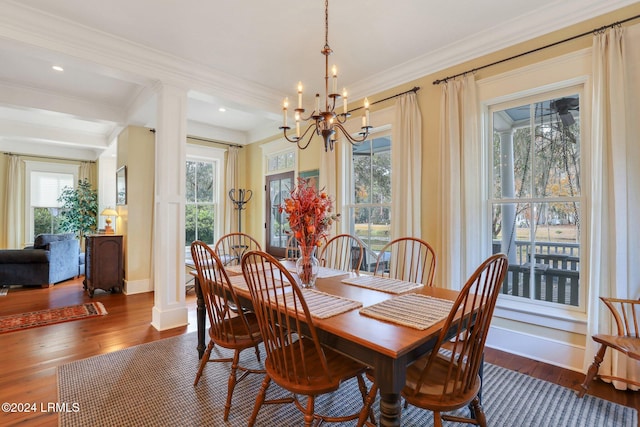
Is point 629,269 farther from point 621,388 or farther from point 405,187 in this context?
point 405,187

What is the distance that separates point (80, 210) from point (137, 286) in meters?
3.34

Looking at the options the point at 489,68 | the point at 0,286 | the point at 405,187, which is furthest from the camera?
the point at 0,286

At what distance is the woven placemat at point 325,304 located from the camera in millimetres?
1519

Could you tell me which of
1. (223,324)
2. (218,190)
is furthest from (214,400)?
(218,190)

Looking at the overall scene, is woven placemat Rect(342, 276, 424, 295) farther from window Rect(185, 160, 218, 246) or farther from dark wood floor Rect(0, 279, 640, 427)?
window Rect(185, 160, 218, 246)

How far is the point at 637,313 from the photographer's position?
211cm

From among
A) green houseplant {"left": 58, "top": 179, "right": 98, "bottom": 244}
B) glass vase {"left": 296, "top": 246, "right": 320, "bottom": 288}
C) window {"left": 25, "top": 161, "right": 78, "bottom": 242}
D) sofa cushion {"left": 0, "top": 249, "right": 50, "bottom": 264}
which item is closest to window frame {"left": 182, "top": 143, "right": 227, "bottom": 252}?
sofa cushion {"left": 0, "top": 249, "right": 50, "bottom": 264}

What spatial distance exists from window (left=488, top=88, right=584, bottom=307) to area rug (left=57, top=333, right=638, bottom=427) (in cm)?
85

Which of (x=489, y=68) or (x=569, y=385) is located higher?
(x=489, y=68)

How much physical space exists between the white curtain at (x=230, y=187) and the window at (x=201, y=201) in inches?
8.3

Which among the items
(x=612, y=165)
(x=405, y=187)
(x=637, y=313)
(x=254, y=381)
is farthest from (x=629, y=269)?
(x=254, y=381)

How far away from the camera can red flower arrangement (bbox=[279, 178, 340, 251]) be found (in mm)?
1953

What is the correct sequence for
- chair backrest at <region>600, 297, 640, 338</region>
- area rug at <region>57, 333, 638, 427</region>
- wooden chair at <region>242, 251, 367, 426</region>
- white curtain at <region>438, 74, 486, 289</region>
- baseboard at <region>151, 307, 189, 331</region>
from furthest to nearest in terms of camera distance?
1. baseboard at <region>151, 307, 189, 331</region>
2. white curtain at <region>438, 74, 486, 289</region>
3. chair backrest at <region>600, 297, 640, 338</region>
4. area rug at <region>57, 333, 638, 427</region>
5. wooden chair at <region>242, 251, 367, 426</region>

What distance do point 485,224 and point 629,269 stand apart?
101 cm
